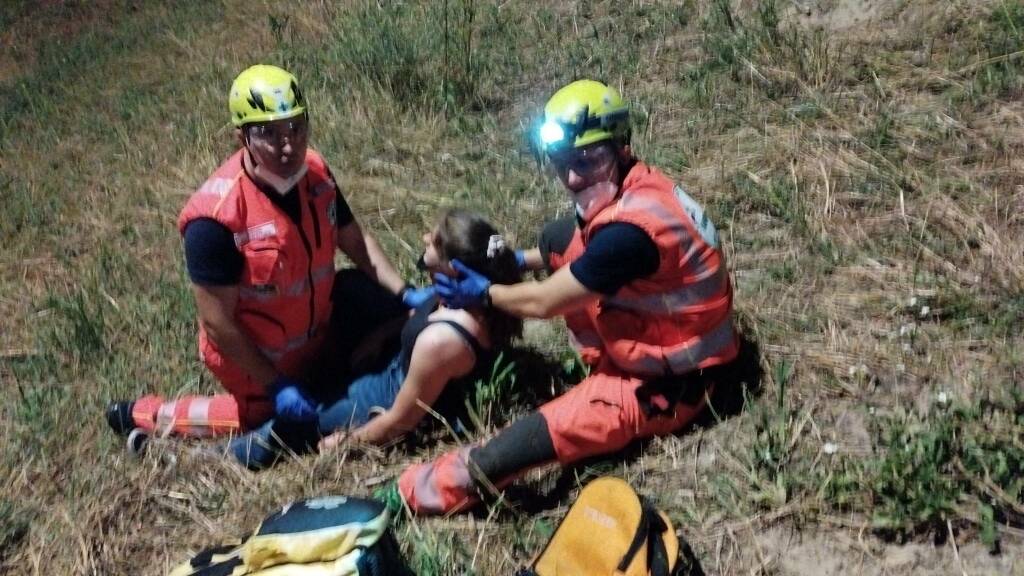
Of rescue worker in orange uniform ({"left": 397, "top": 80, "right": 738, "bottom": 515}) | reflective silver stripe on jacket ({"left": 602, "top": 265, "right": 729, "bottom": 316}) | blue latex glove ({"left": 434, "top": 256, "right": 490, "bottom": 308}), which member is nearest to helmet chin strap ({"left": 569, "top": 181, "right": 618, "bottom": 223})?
rescue worker in orange uniform ({"left": 397, "top": 80, "right": 738, "bottom": 515})

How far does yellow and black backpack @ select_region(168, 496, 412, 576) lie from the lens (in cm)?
279

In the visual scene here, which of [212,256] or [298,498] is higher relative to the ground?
[212,256]

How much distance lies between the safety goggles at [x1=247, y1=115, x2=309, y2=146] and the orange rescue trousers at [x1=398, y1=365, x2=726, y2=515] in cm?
130

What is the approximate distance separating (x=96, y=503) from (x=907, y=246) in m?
3.42

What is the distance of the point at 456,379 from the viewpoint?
3693 mm

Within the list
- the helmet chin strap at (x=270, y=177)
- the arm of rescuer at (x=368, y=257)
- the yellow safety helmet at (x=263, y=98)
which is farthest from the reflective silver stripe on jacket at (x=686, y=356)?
the yellow safety helmet at (x=263, y=98)

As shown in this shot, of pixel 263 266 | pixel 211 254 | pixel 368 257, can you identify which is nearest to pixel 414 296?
pixel 368 257

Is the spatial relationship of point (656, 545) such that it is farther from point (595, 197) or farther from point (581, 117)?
point (581, 117)

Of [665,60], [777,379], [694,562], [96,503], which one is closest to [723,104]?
[665,60]

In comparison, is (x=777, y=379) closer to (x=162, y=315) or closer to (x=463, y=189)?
(x=463, y=189)

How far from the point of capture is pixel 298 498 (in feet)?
11.6

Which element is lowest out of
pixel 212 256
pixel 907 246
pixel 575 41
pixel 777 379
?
pixel 777 379

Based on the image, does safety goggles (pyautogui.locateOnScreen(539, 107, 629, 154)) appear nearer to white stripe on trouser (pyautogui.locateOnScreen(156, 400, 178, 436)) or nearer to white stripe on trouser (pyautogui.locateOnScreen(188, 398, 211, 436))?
white stripe on trouser (pyautogui.locateOnScreen(188, 398, 211, 436))

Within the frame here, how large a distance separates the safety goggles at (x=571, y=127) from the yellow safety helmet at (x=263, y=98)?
942 mm
